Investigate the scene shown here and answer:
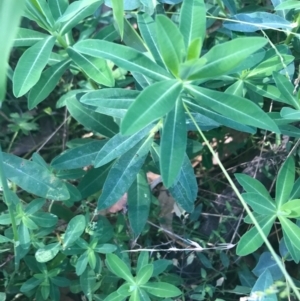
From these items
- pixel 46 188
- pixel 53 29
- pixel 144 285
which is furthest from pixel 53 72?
pixel 144 285

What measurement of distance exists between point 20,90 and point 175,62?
0.44m

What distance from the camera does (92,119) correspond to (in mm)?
1597

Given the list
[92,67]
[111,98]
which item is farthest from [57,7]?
[111,98]

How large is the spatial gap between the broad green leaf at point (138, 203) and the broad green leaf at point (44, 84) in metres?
0.39

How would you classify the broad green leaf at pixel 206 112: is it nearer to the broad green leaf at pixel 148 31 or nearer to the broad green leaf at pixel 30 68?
the broad green leaf at pixel 148 31

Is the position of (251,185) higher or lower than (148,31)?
lower

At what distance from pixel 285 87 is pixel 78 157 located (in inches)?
25.7

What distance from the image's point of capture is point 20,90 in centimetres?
134

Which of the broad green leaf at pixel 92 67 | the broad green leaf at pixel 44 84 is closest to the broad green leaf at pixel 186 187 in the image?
the broad green leaf at pixel 92 67

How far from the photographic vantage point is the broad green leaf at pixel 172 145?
120 cm

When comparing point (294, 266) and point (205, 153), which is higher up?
point (205, 153)

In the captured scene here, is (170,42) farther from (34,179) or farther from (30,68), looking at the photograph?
(34,179)

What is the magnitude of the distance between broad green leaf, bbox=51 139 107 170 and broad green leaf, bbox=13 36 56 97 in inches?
11.0

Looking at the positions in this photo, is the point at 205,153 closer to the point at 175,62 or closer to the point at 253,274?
the point at 253,274
